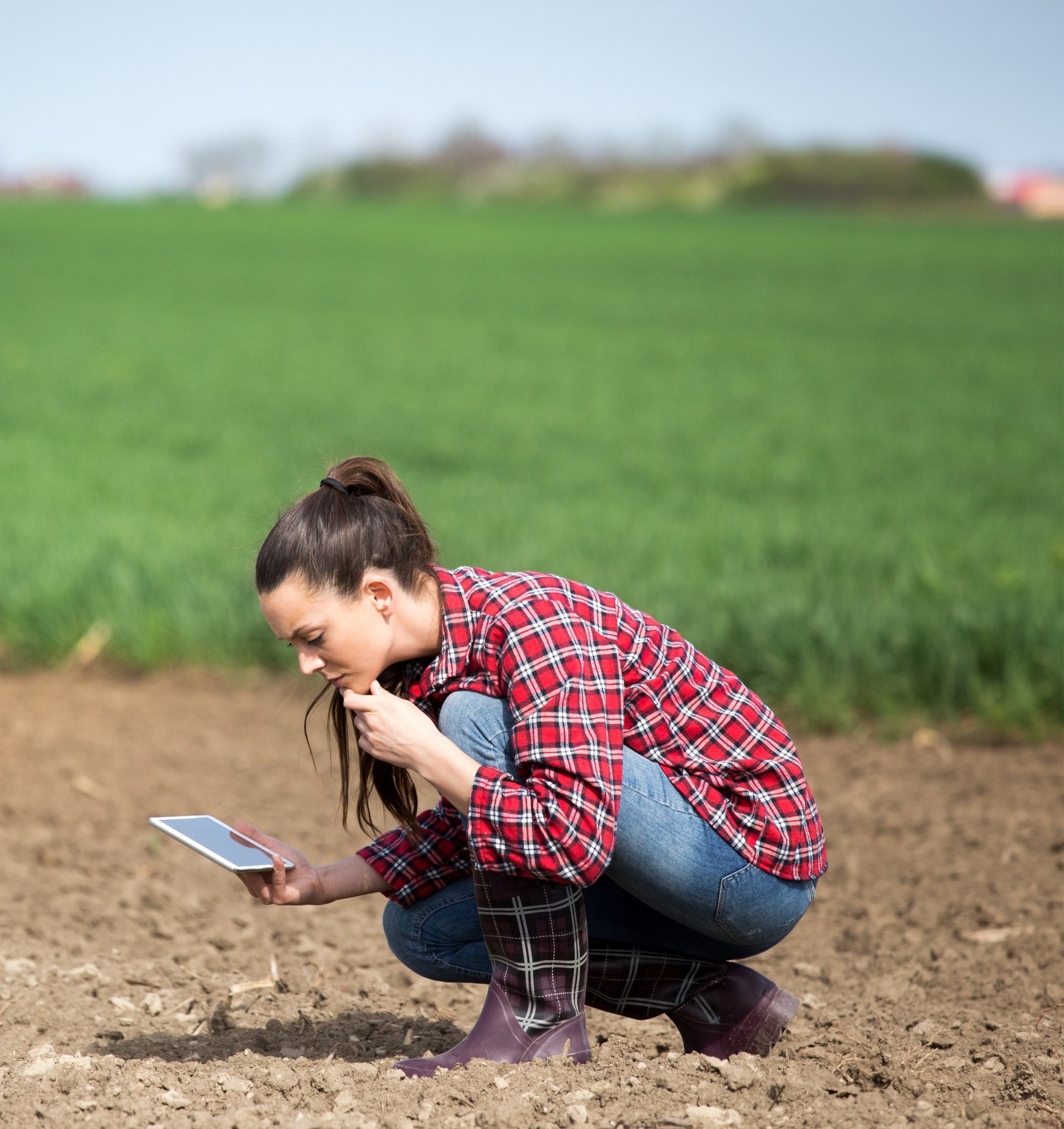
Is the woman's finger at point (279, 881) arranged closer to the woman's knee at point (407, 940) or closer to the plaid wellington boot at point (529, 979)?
the woman's knee at point (407, 940)

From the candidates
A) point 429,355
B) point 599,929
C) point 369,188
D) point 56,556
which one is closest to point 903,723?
point 599,929

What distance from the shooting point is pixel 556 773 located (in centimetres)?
195

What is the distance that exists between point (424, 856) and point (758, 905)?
63cm

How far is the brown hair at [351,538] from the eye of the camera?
2039 millimetres

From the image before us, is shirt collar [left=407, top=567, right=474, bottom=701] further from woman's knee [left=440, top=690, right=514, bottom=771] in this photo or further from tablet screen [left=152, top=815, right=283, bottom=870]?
tablet screen [left=152, top=815, right=283, bottom=870]

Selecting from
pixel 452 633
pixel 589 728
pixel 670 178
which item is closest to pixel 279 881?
pixel 452 633

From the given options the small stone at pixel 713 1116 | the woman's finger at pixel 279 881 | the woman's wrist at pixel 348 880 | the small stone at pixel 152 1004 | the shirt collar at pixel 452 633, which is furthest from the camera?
the small stone at pixel 152 1004

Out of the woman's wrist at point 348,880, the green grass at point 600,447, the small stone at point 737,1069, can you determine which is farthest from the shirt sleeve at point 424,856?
the green grass at point 600,447

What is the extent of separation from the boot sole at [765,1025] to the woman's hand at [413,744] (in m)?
0.78

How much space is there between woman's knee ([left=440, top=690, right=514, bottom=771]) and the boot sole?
77 centimetres

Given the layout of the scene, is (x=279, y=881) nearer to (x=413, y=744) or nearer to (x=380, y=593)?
(x=413, y=744)

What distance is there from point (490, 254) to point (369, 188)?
172 ft

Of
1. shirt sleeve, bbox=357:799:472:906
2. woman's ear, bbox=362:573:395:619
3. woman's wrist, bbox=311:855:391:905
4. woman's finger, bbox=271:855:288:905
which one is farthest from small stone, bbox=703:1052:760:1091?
woman's ear, bbox=362:573:395:619

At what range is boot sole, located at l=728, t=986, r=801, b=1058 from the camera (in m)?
2.39
